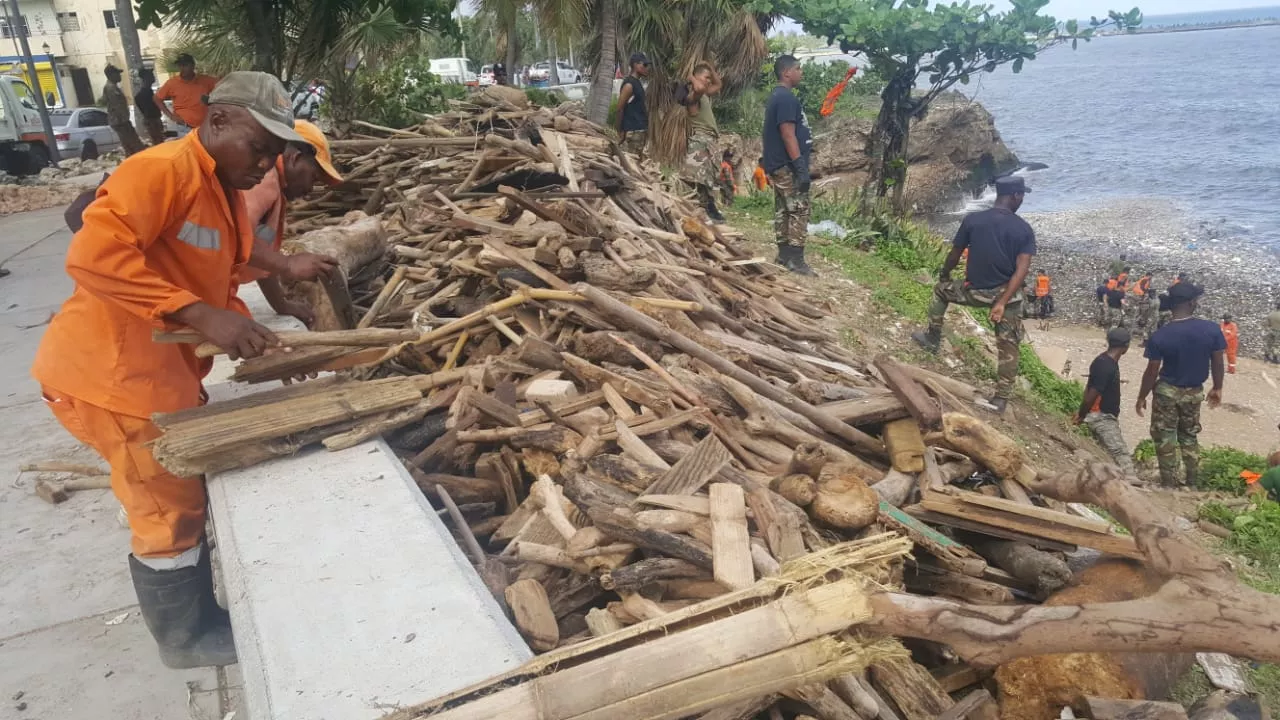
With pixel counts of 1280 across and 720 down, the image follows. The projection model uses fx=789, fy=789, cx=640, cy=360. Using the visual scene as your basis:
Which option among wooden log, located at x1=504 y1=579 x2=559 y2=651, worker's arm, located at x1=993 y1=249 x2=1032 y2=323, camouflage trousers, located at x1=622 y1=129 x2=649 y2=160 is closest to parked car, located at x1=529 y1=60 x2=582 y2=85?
camouflage trousers, located at x1=622 y1=129 x2=649 y2=160

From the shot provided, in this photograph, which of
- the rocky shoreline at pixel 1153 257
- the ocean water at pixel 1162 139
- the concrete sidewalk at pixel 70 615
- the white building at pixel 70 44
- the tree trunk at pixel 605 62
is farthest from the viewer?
the white building at pixel 70 44

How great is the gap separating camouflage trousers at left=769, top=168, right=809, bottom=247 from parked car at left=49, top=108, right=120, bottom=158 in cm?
2212

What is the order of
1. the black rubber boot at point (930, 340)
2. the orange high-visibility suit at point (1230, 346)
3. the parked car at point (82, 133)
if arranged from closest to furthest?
the black rubber boot at point (930, 340), the orange high-visibility suit at point (1230, 346), the parked car at point (82, 133)

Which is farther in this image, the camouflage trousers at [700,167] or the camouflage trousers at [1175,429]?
the camouflage trousers at [700,167]

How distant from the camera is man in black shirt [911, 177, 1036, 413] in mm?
8586

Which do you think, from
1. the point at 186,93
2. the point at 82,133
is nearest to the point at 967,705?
the point at 186,93

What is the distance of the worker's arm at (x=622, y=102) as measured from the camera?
1171 centimetres

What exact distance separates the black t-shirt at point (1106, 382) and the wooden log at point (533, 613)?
337 inches

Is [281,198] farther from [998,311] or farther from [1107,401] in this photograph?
[1107,401]

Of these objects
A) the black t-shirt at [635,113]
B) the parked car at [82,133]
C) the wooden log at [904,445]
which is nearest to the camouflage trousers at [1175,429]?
the wooden log at [904,445]

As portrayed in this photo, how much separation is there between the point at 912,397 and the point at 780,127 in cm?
687

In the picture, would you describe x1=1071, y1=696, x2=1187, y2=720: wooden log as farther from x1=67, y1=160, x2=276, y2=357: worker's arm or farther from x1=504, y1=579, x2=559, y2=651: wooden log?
x1=67, y1=160, x2=276, y2=357: worker's arm

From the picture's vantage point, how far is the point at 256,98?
2824 millimetres

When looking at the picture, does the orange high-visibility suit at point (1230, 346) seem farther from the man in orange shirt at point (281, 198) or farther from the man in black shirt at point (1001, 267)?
the man in orange shirt at point (281, 198)
